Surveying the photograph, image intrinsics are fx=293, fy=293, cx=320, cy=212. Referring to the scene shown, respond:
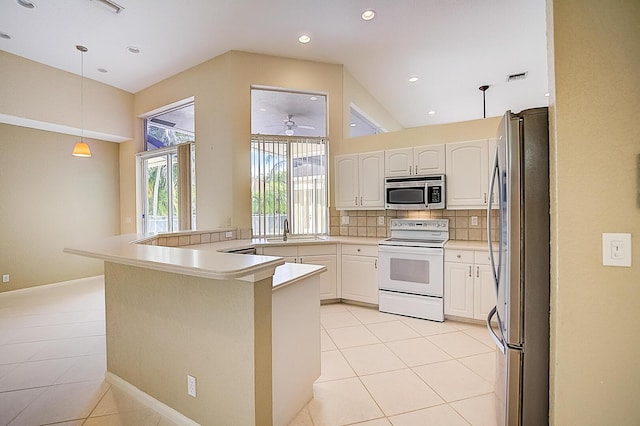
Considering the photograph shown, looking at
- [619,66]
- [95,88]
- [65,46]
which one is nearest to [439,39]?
[619,66]

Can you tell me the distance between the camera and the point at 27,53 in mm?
4168

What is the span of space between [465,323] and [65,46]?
6.26 m

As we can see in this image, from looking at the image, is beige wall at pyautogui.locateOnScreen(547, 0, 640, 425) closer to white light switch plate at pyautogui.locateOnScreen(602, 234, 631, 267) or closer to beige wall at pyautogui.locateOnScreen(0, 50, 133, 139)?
white light switch plate at pyautogui.locateOnScreen(602, 234, 631, 267)

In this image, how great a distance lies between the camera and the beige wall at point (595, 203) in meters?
1.14

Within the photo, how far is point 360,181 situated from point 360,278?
4.47ft

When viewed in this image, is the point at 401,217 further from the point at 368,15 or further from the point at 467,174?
the point at 368,15

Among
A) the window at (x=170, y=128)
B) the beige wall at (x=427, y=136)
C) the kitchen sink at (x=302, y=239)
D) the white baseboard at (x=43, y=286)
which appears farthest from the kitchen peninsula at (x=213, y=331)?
the white baseboard at (x=43, y=286)

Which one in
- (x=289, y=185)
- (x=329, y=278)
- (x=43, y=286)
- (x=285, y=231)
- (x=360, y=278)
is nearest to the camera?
(x=360, y=278)

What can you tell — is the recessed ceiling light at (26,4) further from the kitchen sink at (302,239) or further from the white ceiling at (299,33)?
the kitchen sink at (302,239)

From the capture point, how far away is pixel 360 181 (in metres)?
4.22

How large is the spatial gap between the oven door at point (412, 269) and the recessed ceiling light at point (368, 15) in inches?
106

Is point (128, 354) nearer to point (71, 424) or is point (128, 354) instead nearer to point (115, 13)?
point (71, 424)

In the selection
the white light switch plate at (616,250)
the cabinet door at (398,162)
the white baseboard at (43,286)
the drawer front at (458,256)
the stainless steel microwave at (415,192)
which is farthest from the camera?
the white baseboard at (43,286)

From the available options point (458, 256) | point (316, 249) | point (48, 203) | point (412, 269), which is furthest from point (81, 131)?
point (458, 256)
